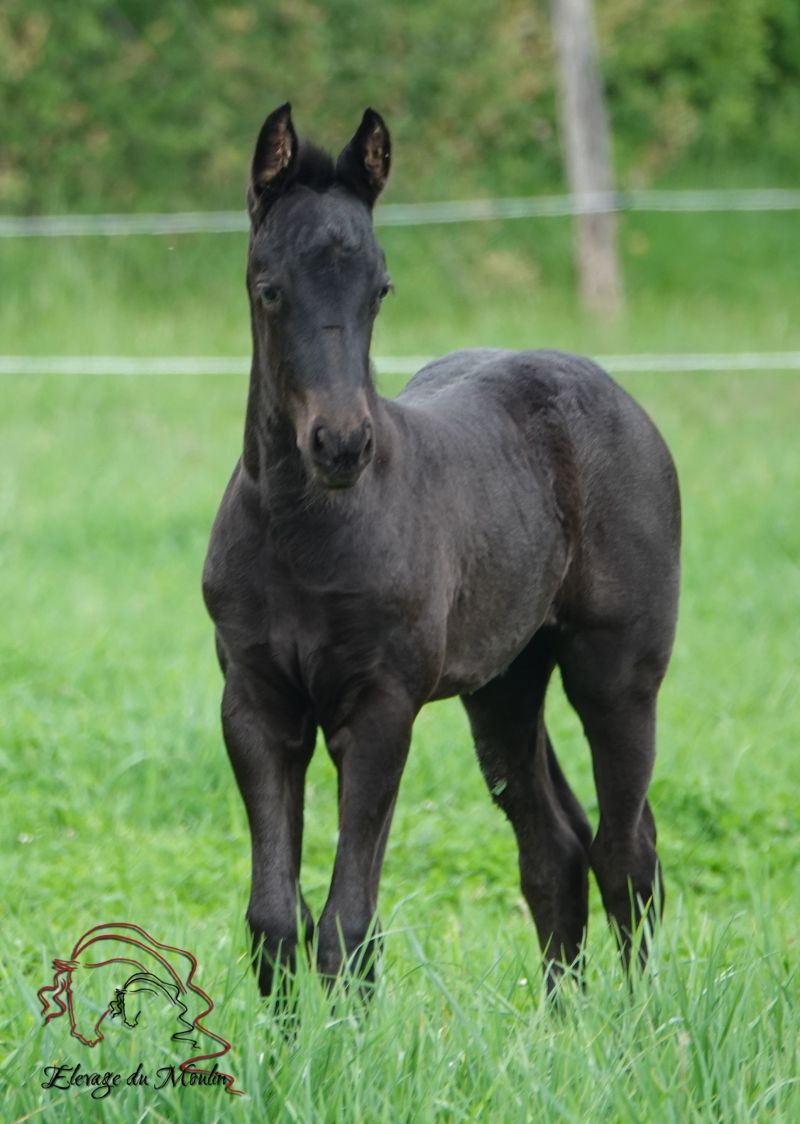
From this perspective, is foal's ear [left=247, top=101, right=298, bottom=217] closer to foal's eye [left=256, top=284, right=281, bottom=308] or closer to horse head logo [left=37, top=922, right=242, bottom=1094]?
foal's eye [left=256, top=284, right=281, bottom=308]

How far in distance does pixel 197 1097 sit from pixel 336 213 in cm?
159

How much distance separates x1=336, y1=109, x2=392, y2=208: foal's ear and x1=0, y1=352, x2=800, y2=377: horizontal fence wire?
23.5 feet

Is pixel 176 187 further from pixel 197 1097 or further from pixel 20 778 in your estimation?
→ pixel 197 1097

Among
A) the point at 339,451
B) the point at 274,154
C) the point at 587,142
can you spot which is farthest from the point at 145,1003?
the point at 587,142

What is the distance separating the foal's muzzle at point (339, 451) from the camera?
3.02m

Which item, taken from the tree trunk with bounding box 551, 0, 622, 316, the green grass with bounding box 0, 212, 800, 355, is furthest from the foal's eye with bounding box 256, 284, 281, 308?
the tree trunk with bounding box 551, 0, 622, 316

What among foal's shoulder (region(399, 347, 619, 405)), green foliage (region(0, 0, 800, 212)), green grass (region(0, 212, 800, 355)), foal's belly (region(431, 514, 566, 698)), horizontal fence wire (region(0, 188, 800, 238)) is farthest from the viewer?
green foliage (region(0, 0, 800, 212))

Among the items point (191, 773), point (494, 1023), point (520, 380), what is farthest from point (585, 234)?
point (494, 1023)

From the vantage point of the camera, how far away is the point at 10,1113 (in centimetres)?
282

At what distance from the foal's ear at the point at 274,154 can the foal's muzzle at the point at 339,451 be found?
55 cm

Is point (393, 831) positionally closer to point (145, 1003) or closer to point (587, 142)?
point (145, 1003)

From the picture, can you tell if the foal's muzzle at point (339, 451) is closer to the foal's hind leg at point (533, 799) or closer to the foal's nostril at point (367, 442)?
the foal's nostril at point (367, 442)

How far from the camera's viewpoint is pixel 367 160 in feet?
11.1

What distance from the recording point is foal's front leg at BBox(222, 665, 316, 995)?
3311 mm
